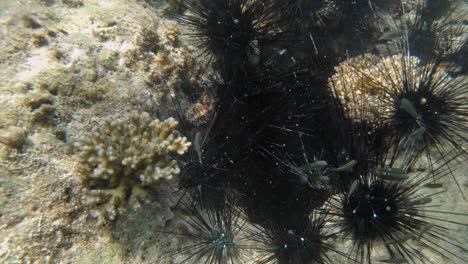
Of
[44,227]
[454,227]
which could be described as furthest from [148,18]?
[454,227]

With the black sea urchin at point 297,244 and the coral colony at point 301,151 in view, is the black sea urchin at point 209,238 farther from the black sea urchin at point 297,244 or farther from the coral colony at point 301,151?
the black sea urchin at point 297,244

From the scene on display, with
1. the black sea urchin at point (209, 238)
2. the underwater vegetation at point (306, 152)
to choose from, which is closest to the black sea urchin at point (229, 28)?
the underwater vegetation at point (306, 152)

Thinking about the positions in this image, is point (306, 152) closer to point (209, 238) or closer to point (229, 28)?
point (209, 238)

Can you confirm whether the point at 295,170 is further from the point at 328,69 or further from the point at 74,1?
the point at 74,1

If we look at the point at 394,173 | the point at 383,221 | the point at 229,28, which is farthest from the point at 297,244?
the point at 229,28

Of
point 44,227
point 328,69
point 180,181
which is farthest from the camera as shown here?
point 328,69

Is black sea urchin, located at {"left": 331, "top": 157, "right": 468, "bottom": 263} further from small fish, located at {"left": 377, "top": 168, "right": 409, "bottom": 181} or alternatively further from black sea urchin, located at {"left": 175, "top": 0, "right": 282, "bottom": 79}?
black sea urchin, located at {"left": 175, "top": 0, "right": 282, "bottom": 79}

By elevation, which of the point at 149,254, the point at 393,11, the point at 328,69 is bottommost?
the point at 149,254
